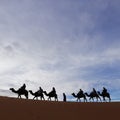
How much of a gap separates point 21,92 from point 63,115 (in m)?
7.66

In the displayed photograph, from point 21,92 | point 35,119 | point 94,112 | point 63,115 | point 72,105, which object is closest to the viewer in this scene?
point 35,119

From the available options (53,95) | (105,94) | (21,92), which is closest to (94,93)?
(105,94)

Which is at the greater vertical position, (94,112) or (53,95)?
(53,95)

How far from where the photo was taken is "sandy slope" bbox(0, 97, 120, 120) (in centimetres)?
2053

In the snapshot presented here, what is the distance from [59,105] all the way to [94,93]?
27.6ft

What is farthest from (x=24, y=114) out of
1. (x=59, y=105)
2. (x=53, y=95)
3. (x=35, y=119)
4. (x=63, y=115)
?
(x=53, y=95)

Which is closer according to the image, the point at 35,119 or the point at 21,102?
the point at 35,119

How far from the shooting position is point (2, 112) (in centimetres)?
2048

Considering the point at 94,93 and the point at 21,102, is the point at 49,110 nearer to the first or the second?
the point at 21,102

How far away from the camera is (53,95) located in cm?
3097

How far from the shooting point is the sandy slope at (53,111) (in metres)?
20.5

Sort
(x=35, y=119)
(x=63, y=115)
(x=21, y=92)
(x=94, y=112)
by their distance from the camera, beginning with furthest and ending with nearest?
(x=21, y=92), (x=94, y=112), (x=63, y=115), (x=35, y=119)

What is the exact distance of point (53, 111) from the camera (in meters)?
22.3

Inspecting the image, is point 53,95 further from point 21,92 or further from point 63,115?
point 63,115
